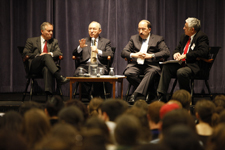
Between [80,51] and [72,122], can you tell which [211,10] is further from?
[72,122]

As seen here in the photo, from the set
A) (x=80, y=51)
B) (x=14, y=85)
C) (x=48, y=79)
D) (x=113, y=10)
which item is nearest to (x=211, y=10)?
(x=113, y=10)

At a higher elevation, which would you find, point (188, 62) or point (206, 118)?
point (188, 62)

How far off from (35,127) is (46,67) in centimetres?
267

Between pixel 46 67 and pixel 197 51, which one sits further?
pixel 46 67

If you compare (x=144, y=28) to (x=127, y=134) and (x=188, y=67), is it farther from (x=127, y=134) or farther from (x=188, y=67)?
(x=127, y=134)

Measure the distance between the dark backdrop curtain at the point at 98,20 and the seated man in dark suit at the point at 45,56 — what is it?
2.24 feet

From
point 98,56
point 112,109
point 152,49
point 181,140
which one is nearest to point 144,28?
point 152,49

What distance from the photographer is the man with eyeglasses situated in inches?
157

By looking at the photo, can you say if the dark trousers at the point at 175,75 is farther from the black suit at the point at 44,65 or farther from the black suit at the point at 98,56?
the black suit at the point at 44,65

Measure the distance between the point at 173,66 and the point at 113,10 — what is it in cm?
176

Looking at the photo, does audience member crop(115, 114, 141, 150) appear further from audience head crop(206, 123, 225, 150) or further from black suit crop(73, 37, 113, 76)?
black suit crop(73, 37, 113, 76)

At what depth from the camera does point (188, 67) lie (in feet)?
12.4

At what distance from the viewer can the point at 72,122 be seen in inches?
60.3

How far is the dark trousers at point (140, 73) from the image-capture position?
3879 millimetres
